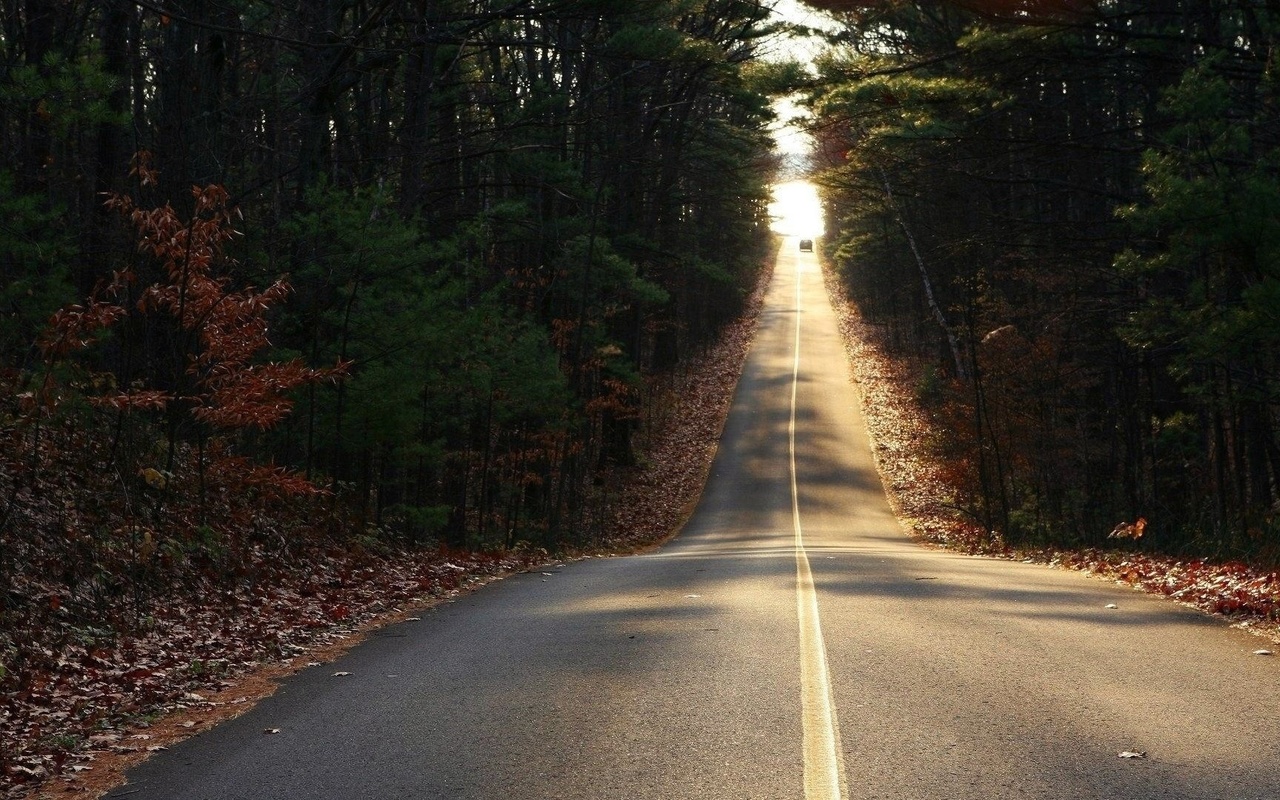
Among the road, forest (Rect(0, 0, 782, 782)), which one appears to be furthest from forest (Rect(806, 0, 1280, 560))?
the road

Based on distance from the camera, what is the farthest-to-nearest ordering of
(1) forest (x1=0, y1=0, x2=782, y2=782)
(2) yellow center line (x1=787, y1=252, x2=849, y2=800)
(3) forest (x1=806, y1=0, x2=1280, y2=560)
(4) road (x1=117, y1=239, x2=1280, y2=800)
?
(3) forest (x1=806, y1=0, x2=1280, y2=560), (1) forest (x1=0, y1=0, x2=782, y2=782), (4) road (x1=117, y1=239, x2=1280, y2=800), (2) yellow center line (x1=787, y1=252, x2=849, y2=800)

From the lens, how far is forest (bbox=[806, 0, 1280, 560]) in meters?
15.4

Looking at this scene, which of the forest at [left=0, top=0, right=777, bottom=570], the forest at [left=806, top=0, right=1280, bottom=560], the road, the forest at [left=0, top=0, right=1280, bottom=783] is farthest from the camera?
the forest at [left=806, top=0, right=1280, bottom=560]

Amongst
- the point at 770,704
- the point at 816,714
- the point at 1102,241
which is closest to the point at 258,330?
the point at 770,704

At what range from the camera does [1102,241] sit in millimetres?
20969

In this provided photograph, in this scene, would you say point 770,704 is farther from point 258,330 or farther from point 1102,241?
point 1102,241

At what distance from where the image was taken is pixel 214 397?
1373 centimetres

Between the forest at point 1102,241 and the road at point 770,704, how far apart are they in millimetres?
→ 4833

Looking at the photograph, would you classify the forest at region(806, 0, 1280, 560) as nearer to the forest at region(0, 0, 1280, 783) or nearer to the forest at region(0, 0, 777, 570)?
the forest at region(0, 0, 1280, 783)

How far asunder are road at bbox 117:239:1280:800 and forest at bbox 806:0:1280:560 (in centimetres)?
483

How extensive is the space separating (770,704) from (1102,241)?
51.9 feet

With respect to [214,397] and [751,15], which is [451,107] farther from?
[214,397]

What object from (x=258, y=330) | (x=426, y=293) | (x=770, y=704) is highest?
(x=426, y=293)

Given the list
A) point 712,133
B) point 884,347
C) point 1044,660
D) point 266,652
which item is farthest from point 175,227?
point 884,347
